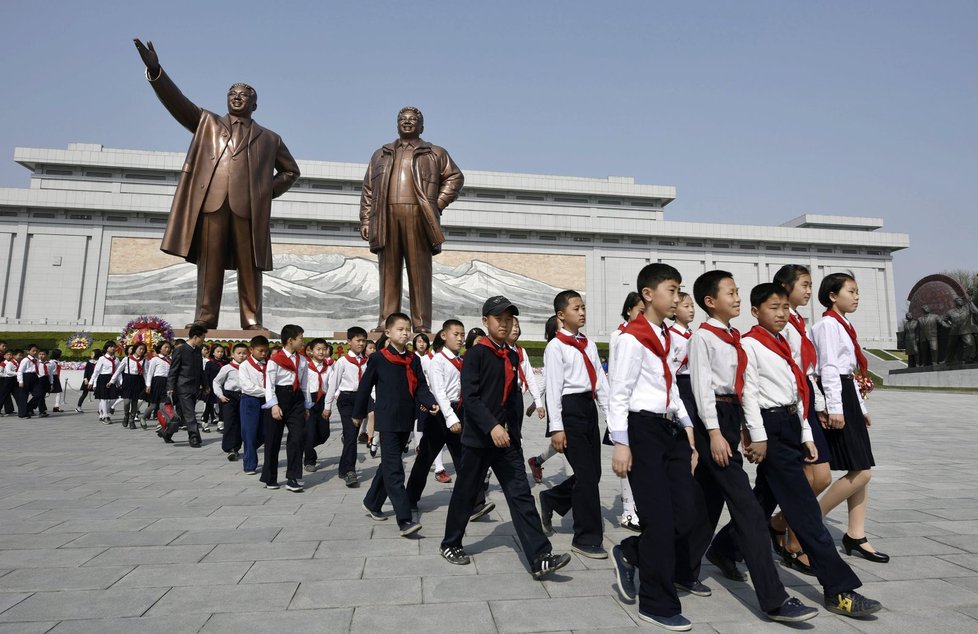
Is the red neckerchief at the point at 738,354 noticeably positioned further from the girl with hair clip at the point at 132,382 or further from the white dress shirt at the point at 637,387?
the girl with hair clip at the point at 132,382

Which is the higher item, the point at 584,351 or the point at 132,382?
the point at 584,351

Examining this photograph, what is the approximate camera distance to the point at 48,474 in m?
5.79

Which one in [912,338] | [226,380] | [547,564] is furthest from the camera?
[912,338]

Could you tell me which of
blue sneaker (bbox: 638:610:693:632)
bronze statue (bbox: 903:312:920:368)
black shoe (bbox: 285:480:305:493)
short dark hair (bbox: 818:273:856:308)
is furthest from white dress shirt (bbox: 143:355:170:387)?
bronze statue (bbox: 903:312:920:368)

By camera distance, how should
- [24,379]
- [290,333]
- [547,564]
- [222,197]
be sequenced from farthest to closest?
[24,379] < [222,197] < [290,333] < [547,564]

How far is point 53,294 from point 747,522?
39.0 meters

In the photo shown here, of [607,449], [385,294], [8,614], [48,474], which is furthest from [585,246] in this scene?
[8,614]

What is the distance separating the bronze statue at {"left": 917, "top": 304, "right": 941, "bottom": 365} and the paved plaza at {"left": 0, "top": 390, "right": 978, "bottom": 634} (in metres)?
19.6

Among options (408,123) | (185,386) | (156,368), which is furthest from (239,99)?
(185,386)

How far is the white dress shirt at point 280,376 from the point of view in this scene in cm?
532

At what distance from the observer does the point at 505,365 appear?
137 inches

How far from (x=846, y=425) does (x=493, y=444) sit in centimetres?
203

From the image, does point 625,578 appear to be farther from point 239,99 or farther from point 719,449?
point 239,99

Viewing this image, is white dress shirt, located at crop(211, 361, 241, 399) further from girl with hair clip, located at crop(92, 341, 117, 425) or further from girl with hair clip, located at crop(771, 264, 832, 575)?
girl with hair clip, located at crop(771, 264, 832, 575)
